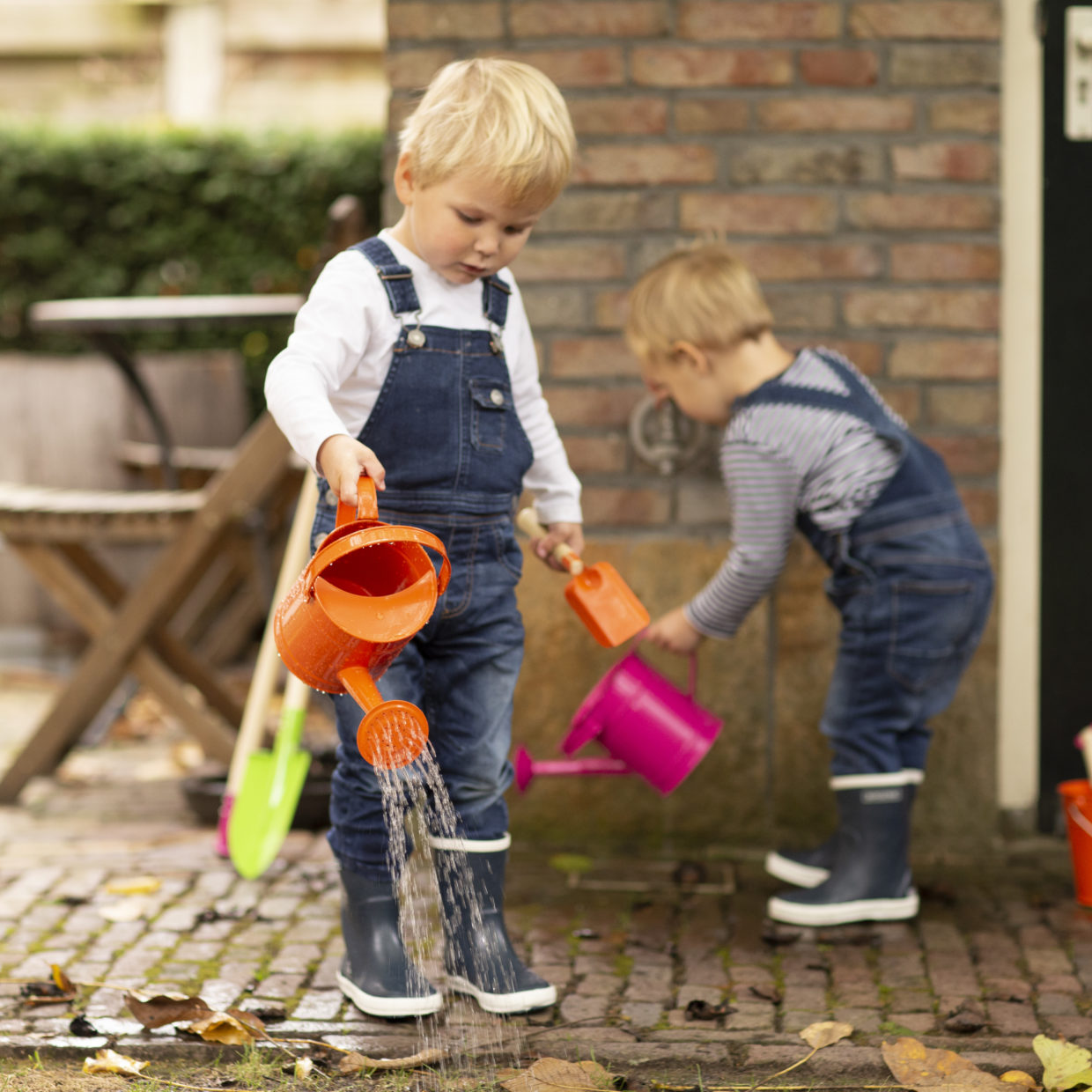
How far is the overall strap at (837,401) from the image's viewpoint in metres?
2.75

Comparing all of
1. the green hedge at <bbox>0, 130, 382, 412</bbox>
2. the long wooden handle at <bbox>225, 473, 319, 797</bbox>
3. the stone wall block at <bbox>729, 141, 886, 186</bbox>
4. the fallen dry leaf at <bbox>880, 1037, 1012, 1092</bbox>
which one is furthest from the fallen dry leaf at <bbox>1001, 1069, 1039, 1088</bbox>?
the green hedge at <bbox>0, 130, 382, 412</bbox>

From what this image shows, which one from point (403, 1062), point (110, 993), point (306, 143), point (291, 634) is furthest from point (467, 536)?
point (306, 143)

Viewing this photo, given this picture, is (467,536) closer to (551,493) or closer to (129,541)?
(551,493)

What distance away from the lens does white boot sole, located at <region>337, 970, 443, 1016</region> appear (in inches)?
90.3

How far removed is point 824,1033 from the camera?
2229 mm

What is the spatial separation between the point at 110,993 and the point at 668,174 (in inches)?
78.8

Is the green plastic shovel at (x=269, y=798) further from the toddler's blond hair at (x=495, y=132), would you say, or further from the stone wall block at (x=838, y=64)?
the stone wall block at (x=838, y=64)

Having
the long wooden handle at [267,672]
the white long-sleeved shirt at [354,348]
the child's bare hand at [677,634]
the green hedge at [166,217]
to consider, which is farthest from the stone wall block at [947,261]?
the green hedge at [166,217]

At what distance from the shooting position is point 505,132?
7.07ft

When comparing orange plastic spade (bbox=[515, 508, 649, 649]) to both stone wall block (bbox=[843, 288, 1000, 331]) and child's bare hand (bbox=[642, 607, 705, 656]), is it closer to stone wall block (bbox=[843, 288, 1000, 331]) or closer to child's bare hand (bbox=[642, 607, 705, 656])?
child's bare hand (bbox=[642, 607, 705, 656])

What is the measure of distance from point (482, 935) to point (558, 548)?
2.23 feet

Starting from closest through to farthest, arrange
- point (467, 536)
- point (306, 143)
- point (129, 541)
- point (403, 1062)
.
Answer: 1. point (403, 1062)
2. point (467, 536)
3. point (129, 541)
4. point (306, 143)

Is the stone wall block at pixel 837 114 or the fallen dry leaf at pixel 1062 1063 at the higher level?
the stone wall block at pixel 837 114

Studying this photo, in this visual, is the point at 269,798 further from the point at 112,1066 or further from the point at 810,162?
the point at 810,162
